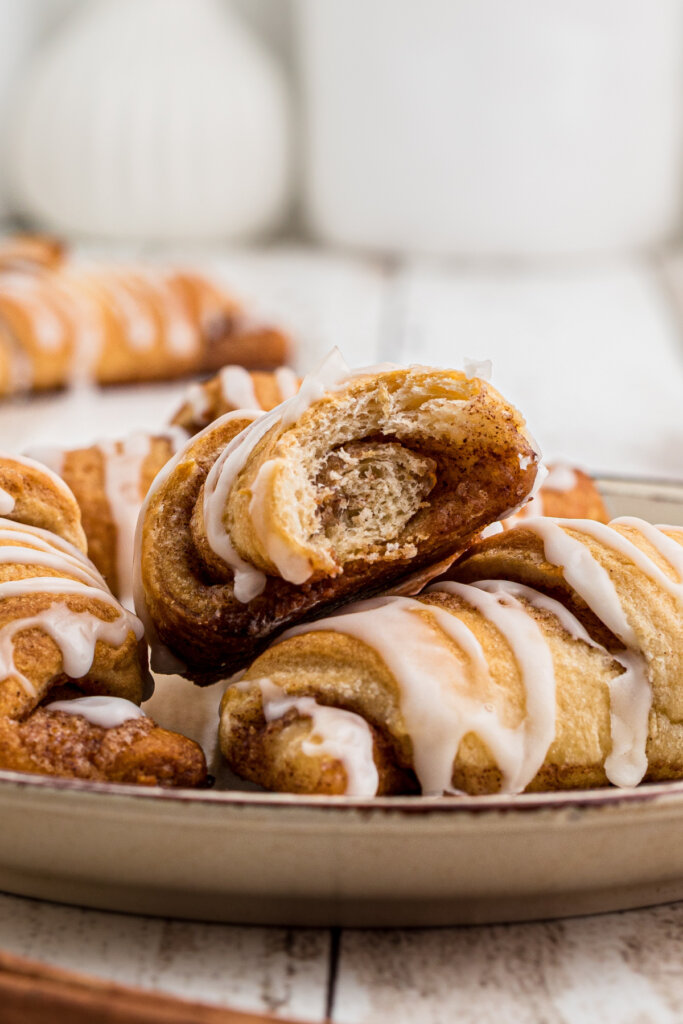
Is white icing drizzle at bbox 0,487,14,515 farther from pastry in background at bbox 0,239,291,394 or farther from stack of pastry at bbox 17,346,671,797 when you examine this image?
pastry in background at bbox 0,239,291,394

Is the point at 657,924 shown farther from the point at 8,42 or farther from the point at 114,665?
the point at 8,42

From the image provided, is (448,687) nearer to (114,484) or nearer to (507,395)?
(114,484)

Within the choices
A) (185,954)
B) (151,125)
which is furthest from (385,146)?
(185,954)

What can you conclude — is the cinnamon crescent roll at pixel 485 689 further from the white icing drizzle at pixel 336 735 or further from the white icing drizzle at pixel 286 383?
the white icing drizzle at pixel 286 383

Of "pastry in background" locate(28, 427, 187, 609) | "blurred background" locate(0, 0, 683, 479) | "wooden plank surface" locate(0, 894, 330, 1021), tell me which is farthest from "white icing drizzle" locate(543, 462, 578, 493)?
"blurred background" locate(0, 0, 683, 479)

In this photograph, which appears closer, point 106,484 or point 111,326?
point 106,484
